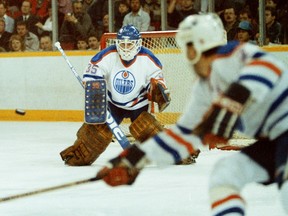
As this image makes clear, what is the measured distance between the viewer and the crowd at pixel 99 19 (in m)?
8.49

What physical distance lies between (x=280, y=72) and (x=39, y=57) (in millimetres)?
7642

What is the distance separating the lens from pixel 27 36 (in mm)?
10234

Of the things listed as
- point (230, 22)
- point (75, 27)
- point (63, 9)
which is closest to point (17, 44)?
point (63, 9)

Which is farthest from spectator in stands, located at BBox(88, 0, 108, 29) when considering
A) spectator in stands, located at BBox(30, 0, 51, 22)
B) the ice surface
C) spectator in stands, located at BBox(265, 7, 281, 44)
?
the ice surface

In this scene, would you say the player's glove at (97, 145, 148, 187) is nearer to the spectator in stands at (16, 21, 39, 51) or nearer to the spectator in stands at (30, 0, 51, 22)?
the spectator in stands at (16, 21, 39, 51)

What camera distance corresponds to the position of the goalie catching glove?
231 inches

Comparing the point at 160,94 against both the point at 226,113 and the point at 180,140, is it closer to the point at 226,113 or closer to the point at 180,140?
the point at 180,140

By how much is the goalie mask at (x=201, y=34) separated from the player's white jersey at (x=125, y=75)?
11.3ft

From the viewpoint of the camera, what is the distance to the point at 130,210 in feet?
13.4

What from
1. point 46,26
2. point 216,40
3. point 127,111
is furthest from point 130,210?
point 46,26

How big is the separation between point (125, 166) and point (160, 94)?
3.20 m

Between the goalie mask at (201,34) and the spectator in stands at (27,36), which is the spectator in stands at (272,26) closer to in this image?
the spectator in stands at (27,36)

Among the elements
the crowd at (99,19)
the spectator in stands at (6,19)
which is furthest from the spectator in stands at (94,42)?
the spectator in stands at (6,19)

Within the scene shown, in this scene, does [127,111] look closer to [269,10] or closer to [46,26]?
[269,10]
